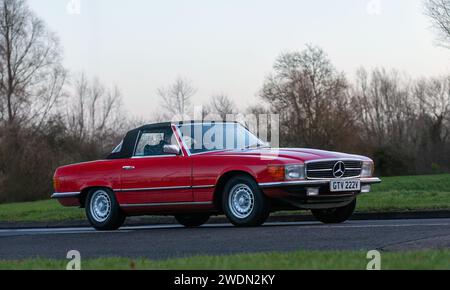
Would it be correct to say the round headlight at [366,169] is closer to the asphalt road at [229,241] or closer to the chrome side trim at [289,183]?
the chrome side trim at [289,183]

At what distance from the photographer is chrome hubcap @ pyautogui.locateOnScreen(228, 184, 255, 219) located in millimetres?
11922

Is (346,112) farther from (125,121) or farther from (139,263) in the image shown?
(139,263)

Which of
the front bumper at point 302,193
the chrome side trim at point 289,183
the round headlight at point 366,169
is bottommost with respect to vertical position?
the front bumper at point 302,193

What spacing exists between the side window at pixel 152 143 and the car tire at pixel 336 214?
2.64m

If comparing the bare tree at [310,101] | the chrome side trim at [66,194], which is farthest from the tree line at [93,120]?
the chrome side trim at [66,194]

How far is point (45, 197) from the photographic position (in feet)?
157

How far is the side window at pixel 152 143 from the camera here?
43.6ft

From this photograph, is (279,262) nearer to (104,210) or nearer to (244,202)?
(244,202)

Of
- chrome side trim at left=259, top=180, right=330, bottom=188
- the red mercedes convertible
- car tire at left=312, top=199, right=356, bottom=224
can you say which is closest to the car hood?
the red mercedes convertible

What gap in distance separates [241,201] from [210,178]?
0.62 m

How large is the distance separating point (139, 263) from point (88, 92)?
65.0 metres

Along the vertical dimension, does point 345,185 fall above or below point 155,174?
below

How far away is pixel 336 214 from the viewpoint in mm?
13133
